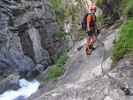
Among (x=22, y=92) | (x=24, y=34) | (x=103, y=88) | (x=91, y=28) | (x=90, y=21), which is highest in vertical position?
(x=90, y=21)

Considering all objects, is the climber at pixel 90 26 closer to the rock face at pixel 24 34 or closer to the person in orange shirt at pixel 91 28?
the person in orange shirt at pixel 91 28

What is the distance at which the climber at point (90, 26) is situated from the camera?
15.8 meters

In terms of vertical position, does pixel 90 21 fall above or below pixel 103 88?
above

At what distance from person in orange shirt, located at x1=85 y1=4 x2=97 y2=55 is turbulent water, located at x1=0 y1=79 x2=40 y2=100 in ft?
23.6

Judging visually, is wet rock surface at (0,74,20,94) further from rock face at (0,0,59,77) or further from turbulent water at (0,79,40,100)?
rock face at (0,0,59,77)

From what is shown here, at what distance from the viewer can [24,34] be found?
32875 millimetres

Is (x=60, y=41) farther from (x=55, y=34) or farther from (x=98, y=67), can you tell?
(x=98, y=67)

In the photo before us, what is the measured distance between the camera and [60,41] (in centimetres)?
3628

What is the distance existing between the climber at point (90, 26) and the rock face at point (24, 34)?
40.9ft

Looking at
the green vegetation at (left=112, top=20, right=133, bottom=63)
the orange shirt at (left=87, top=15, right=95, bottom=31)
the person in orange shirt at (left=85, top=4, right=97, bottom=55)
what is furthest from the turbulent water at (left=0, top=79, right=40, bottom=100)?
the green vegetation at (left=112, top=20, right=133, bottom=63)

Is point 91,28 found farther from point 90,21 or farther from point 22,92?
point 22,92

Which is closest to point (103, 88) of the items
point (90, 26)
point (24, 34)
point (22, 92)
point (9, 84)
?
point (90, 26)

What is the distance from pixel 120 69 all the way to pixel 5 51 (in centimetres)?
1799

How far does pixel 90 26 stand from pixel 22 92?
33.2 feet
